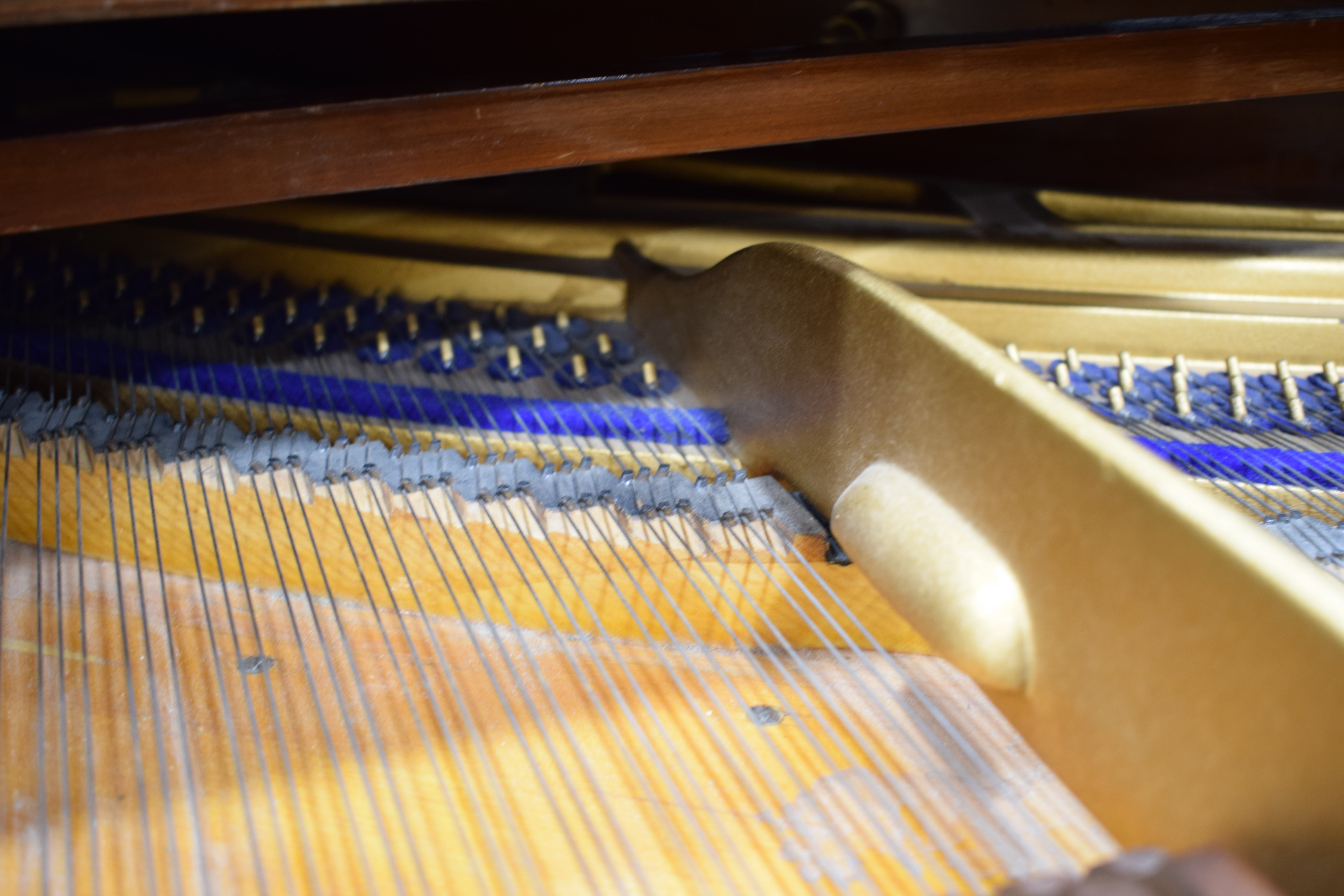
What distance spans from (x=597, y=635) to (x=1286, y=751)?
0.98m

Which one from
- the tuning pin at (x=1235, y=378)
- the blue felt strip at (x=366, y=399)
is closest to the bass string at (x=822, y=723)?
the blue felt strip at (x=366, y=399)

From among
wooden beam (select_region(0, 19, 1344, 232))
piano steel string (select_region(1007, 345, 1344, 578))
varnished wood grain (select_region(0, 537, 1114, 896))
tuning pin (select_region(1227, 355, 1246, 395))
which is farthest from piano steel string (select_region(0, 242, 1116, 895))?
tuning pin (select_region(1227, 355, 1246, 395))

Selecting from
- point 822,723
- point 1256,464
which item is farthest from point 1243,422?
point 822,723

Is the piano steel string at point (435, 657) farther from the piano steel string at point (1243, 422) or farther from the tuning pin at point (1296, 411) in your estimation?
the tuning pin at point (1296, 411)

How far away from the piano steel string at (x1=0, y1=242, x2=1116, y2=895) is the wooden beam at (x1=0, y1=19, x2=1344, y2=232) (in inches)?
18.8

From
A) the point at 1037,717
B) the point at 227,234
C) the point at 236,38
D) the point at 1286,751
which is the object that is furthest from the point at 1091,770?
the point at 236,38

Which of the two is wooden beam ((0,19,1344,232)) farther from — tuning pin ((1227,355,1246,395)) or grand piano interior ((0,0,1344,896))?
tuning pin ((1227,355,1246,395))

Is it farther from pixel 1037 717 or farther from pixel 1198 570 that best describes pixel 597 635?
pixel 1198 570

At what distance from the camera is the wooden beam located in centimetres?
128

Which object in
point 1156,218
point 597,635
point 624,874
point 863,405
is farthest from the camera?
point 1156,218

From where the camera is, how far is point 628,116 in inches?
57.9

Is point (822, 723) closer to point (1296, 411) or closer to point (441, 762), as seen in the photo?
point (441, 762)

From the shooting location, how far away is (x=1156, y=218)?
2.67 meters

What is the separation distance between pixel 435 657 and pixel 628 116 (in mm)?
863
